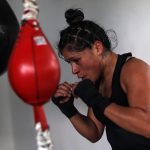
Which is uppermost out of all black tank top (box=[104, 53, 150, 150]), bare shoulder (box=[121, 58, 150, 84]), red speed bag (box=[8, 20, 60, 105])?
red speed bag (box=[8, 20, 60, 105])

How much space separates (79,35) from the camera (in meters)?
1.24

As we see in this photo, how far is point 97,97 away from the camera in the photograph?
1115 mm

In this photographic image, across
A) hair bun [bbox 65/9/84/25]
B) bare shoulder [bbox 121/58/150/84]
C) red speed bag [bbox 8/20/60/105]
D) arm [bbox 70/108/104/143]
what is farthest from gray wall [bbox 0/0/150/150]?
red speed bag [bbox 8/20/60/105]

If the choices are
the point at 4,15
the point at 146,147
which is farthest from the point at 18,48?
the point at 146,147

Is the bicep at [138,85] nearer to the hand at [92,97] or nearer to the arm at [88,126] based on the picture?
the hand at [92,97]

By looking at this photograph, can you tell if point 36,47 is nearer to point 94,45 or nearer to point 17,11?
point 94,45

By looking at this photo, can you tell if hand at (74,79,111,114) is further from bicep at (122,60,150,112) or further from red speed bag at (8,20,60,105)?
red speed bag at (8,20,60,105)

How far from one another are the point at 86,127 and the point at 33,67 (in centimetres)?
84

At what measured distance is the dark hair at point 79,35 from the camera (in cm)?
123

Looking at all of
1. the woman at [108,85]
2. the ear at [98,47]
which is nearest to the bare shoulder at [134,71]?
the woman at [108,85]

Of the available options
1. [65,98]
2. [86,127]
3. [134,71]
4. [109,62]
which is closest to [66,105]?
[65,98]

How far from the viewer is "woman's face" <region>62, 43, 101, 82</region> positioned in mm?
1237

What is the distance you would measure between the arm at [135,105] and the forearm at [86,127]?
1.16 feet

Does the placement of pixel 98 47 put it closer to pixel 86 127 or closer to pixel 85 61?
pixel 85 61
